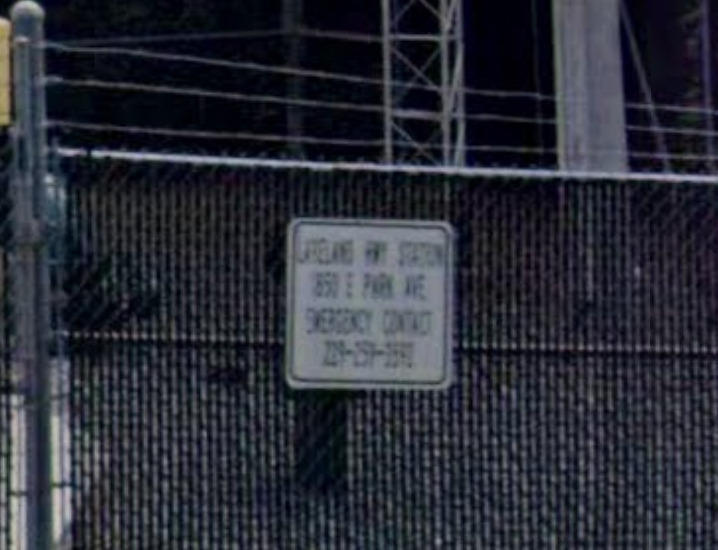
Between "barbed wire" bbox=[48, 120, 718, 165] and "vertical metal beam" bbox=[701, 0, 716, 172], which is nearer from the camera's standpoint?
"barbed wire" bbox=[48, 120, 718, 165]

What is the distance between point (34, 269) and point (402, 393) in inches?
64.2

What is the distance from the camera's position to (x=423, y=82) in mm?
24156

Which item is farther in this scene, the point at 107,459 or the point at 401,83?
the point at 401,83

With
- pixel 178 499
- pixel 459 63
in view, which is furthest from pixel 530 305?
pixel 459 63

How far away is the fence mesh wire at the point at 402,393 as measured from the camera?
7.84m

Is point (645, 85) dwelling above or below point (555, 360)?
above

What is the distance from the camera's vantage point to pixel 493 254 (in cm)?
830

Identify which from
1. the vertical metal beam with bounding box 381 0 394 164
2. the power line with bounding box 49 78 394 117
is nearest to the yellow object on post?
the vertical metal beam with bounding box 381 0 394 164

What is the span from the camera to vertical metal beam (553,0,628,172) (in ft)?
69.7

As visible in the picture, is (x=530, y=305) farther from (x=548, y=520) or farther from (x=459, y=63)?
(x=459, y=63)

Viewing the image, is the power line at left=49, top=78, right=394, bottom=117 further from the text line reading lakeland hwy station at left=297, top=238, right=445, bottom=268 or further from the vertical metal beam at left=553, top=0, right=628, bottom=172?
the text line reading lakeland hwy station at left=297, top=238, right=445, bottom=268

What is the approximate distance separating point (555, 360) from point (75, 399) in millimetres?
1883

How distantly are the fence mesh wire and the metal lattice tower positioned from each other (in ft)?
44.7

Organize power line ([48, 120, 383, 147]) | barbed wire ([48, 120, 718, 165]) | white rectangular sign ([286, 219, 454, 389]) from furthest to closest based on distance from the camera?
power line ([48, 120, 383, 147]) → barbed wire ([48, 120, 718, 165]) → white rectangular sign ([286, 219, 454, 389])
